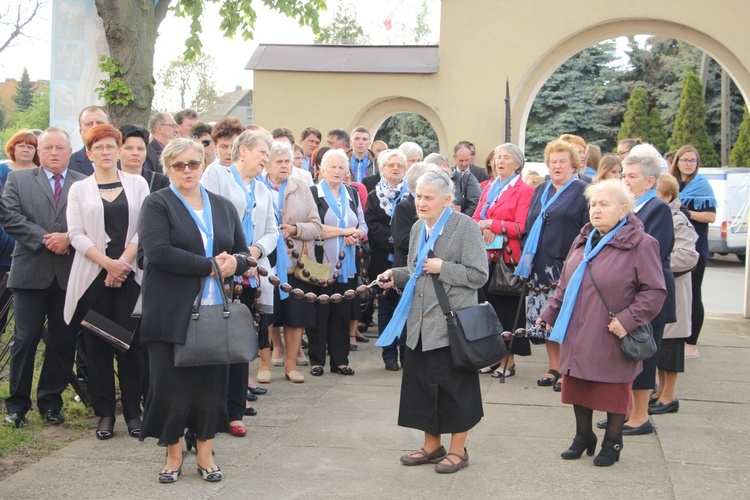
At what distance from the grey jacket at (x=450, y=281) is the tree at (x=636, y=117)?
29.6m

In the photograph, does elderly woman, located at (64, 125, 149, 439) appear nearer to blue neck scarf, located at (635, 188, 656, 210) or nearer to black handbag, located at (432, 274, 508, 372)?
black handbag, located at (432, 274, 508, 372)

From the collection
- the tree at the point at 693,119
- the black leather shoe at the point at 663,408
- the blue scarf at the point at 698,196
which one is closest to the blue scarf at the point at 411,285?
the black leather shoe at the point at 663,408

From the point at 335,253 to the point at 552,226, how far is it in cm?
197

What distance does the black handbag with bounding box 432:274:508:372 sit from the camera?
5.30 m

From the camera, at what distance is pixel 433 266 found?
549 cm

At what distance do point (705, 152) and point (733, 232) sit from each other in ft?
38.6

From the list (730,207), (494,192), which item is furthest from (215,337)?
(730,207)

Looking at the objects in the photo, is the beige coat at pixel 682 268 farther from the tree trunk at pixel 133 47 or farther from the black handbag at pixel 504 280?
the tree trunk at pixel 133 47

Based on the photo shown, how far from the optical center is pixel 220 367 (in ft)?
17.3

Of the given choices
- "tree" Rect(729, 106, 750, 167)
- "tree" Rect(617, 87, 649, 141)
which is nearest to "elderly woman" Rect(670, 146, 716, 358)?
"tree" Rect(729, 106, 750, 167)

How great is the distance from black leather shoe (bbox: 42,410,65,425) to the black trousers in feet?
0.11

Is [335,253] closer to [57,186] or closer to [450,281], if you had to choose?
[57,186]

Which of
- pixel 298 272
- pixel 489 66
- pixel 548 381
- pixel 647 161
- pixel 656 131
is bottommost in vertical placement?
pixel 548 381

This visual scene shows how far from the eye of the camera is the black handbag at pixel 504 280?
8.07m
